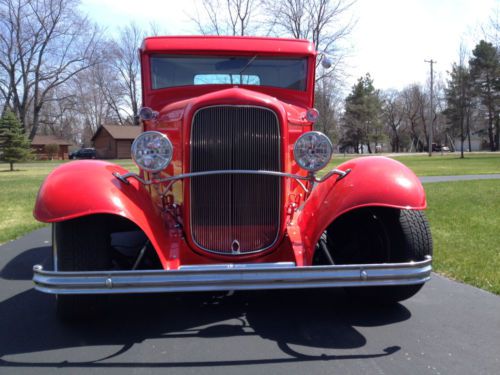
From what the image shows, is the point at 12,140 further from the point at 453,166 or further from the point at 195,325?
the point at 195,325

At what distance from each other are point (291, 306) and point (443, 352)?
4.32ft

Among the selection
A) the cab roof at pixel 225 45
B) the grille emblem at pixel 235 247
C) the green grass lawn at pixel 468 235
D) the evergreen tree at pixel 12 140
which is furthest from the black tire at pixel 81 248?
the evergreen tree at pixel 12 140

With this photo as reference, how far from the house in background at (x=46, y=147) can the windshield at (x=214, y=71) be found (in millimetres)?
57943

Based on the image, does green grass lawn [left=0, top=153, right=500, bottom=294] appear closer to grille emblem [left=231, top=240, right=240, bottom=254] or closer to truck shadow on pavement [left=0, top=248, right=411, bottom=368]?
truck shadow on pavement [left=0, top=248, right=411, bottom=368]

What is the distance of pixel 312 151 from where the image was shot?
11.4 ft

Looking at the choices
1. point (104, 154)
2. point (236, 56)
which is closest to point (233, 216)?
point (236, 56)

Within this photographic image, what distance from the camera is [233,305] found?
3.98 metres

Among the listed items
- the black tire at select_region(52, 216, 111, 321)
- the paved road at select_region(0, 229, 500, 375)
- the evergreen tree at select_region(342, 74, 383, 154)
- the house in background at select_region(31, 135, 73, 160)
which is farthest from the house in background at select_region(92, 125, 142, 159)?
the black tire at select_region(52, 216, 111, 321)

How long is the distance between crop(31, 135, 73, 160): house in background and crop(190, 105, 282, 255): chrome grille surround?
59.4m

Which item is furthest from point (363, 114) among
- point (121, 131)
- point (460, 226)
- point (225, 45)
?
point (225, 45)

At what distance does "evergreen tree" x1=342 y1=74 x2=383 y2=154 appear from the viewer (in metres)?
64.0

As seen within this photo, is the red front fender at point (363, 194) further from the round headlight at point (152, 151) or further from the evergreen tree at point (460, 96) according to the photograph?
the evergreen tree at point (460, 96)

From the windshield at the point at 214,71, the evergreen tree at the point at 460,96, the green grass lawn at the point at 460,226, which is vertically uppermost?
the evergreen tree at the point at 460,96

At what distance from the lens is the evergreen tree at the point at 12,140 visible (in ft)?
103
